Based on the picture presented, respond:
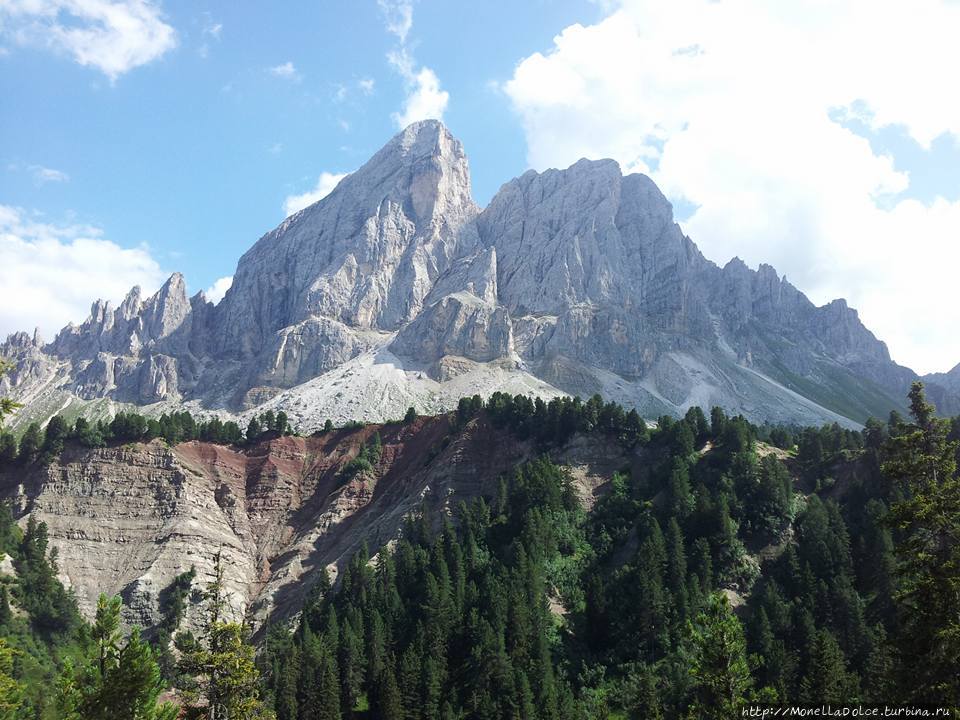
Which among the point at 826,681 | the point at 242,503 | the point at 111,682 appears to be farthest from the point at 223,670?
the point at 242,503

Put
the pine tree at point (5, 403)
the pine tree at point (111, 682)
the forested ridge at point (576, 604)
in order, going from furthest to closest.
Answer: the forested ridge at point (576, 604)
the pine tree at point (111, 682)
the pine tree at point (5, 403)

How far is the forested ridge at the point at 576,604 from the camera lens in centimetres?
5272

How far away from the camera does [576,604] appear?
285 feet

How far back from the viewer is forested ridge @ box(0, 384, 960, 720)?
52.7 m

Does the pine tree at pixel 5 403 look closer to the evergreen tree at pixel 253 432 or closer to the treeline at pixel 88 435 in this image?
the treeline at pixel 88 435

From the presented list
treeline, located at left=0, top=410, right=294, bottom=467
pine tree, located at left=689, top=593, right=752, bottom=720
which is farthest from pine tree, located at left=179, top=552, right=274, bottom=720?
treeline, located at left=0, top=410, right=294, bottom=467

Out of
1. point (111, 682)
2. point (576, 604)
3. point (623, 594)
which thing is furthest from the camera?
point (576, 604)

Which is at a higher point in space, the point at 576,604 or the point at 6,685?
the point at 6,685

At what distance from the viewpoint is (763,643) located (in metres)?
70.6

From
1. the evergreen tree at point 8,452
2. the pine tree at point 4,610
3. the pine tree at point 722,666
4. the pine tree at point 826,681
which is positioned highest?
the evergreen tree at point 8,452

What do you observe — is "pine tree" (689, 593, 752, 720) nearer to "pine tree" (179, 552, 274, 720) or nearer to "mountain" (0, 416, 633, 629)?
"pine tree" (179, 552, 274, 720)

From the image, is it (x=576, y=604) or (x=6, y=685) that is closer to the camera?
(x=6, y=685)

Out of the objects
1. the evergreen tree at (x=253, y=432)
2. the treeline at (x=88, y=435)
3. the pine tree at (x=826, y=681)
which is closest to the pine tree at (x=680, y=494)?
the pine tree at (x=826, y=681)

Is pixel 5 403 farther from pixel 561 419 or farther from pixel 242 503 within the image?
pixel 242 503
